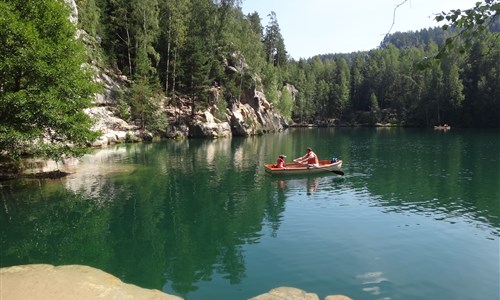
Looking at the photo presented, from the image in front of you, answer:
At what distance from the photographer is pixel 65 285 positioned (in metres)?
11.0

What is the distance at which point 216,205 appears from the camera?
2245cm

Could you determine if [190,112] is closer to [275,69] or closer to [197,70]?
[197,70]

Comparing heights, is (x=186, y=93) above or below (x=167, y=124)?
above

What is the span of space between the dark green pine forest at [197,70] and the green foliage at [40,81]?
0.22ft

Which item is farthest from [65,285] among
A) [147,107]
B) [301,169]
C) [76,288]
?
[147,107]

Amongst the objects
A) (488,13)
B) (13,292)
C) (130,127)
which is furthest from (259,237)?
(130,127)

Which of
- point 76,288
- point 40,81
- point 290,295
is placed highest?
point 40,81

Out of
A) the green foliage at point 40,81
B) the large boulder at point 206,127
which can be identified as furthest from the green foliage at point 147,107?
the green foliage at point 40,81

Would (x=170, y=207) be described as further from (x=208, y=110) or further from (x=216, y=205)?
(x=208, y=110)

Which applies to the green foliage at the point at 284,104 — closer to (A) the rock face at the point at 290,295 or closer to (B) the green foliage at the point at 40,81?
(B) the green foliage at the point at 40,81

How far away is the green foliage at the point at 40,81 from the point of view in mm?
22531

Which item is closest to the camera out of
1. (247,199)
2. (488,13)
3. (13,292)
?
(488,13)

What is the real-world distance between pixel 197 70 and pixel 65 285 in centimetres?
6267

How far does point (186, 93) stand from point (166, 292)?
67.5 meters
